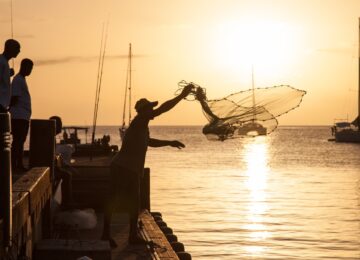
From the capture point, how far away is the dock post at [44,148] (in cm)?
1341

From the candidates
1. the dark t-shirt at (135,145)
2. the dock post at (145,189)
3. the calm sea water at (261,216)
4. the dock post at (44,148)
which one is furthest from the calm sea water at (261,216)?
the dark t-shirt at (135,145)

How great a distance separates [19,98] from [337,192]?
41000 mm

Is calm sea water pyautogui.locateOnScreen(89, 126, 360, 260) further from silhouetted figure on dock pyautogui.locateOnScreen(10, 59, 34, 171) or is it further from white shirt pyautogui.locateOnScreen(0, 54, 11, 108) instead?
white shirt pyautogui.locateOnScreen(0, 54, 11, 108)

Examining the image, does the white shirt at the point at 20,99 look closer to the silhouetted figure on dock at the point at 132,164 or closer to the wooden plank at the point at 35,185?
the wooden plank at the point at 35,185

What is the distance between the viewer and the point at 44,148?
1350cm

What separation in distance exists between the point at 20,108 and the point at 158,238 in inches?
129

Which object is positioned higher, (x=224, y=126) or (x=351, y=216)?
(x=224, y=126)

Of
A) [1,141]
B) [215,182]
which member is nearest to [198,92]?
[1,141]

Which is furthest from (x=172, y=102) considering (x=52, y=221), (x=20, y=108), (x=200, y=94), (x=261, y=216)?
(x=261, y=216)

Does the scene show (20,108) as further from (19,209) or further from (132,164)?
(19,209)

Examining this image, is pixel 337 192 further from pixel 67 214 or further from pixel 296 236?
pixel 67 214

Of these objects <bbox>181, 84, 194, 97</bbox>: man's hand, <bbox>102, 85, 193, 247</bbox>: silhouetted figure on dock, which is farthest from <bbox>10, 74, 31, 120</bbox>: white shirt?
<bbox>181, 84, 194, 97</bbox>: man's hand

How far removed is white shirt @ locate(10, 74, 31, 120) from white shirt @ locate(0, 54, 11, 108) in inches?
50.4

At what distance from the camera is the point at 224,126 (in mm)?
12766
